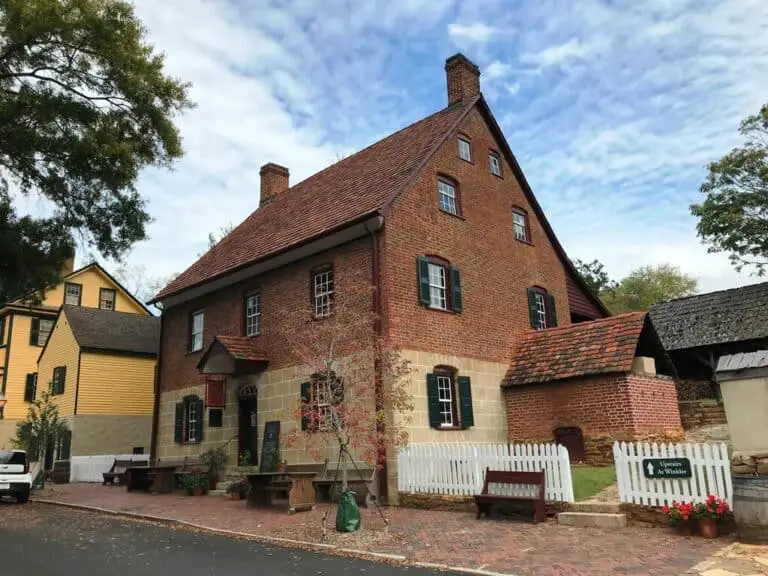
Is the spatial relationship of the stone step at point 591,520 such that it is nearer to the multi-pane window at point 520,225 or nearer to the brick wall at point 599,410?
the brick wall at point 599,410

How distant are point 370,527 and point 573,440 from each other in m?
7.29

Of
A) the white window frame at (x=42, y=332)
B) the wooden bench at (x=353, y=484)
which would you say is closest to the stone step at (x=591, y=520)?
the wooden bench at (x=353, y=484)

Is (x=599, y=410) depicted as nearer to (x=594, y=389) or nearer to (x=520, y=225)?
(x=594, y=389)

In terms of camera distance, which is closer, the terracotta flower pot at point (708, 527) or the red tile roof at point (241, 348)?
the terracotta flower pot at point (708, 527)

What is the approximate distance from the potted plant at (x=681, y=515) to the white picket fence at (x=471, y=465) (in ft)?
5.54

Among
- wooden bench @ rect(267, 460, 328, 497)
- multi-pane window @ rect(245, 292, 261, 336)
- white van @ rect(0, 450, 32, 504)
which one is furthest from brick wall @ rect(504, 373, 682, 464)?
white van @ rect(0, 450, 32, 504)

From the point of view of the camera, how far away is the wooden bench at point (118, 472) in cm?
2245

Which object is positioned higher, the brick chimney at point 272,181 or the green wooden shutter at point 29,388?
the brick chimney at point 272,181

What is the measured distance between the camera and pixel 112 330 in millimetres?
30172

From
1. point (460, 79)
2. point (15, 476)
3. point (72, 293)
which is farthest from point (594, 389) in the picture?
point (72, 293)

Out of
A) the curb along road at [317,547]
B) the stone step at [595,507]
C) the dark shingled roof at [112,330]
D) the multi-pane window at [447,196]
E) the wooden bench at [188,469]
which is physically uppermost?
the multi-pane window at [447,196]

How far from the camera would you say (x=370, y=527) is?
10.8 metres

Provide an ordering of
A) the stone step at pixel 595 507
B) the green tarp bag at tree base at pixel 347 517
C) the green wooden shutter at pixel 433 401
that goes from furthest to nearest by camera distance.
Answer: the green wooden shutter at pixel 433 401, the green tarp bag at tree base at pixel 347 517, the stone step at pixel 595 507

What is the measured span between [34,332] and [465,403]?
2857 cm
